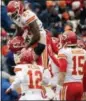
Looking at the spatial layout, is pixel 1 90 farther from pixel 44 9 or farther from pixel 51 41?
pixel 44 9

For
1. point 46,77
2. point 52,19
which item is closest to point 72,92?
point 46,77

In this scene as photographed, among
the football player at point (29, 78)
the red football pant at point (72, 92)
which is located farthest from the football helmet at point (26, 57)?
the red football pant at point (72, 92)

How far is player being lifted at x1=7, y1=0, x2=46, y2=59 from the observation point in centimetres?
1138

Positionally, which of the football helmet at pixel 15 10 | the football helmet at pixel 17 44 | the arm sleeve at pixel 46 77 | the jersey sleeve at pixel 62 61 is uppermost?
→ the football helmet at pixel 15 10

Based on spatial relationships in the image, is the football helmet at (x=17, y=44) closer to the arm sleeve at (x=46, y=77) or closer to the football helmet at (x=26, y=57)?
the arm sleeve at (x=46, y=77)

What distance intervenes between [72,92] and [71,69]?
1.39 ft

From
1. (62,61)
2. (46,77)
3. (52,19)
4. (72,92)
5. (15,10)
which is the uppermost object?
(15,10)

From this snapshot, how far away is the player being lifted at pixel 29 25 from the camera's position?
37.3 feet

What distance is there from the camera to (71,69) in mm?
11055

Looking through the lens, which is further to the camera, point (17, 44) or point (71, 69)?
point (17, 44)

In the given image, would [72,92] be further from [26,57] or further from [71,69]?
[26,57]

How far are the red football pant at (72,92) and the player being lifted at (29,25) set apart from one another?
0.74 meters

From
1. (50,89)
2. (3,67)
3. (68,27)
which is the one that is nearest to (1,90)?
(50,89)

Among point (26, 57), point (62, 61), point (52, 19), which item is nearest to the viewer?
point (26, 57)
